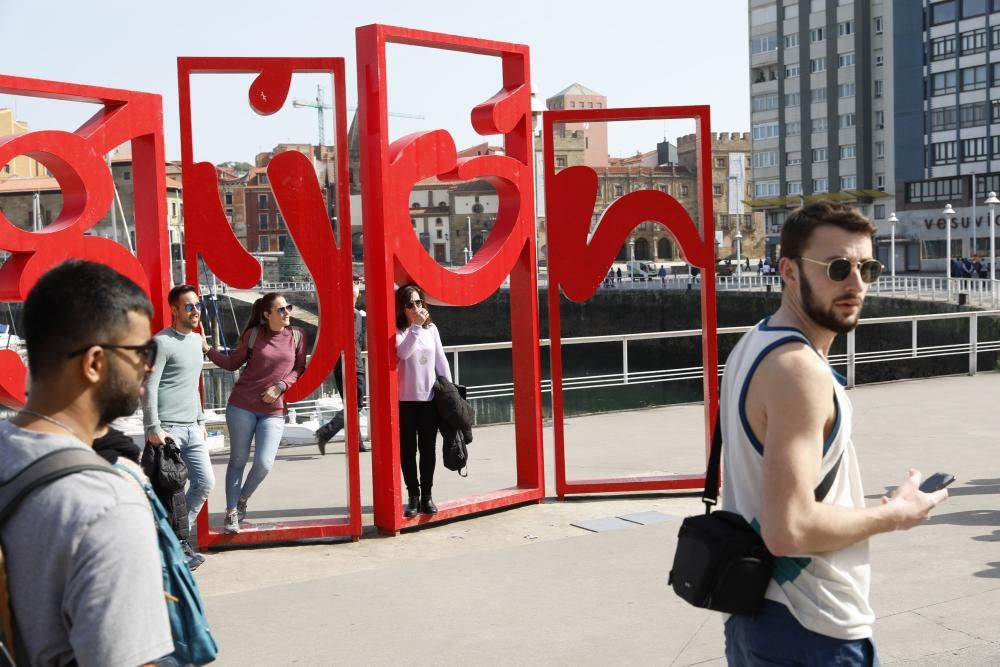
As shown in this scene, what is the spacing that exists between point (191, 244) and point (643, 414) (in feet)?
23.5

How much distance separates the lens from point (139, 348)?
204cm

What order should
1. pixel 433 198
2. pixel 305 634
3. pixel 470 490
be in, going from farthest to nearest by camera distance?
1. pixel 433 198
2. pixel 470 490
3. pixel 305 634

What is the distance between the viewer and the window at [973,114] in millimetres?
67000

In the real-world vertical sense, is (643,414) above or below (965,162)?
below

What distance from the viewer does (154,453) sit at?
591 cm

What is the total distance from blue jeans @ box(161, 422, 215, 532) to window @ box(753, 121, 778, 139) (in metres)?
83.6

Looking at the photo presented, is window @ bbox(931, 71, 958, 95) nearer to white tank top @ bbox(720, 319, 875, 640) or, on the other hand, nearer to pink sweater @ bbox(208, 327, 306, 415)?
pink sweater @ bbox(208, 327, 306, 415)

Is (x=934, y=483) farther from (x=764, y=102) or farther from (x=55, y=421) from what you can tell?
(x=764, y=102)

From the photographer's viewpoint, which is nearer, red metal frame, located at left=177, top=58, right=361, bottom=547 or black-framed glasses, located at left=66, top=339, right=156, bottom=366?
black-framed glasses, located at left=66, top=339, right=156, bottom=366

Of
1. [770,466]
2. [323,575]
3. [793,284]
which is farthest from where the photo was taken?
[323,575]

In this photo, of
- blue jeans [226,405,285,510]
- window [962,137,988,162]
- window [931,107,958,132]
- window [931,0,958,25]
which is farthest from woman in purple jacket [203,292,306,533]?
window [931,0,958,25]

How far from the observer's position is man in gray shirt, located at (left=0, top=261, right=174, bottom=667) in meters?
1.80

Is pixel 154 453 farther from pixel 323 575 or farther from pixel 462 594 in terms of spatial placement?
pixel 462 594

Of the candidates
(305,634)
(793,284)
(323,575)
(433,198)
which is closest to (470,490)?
(323,575)
